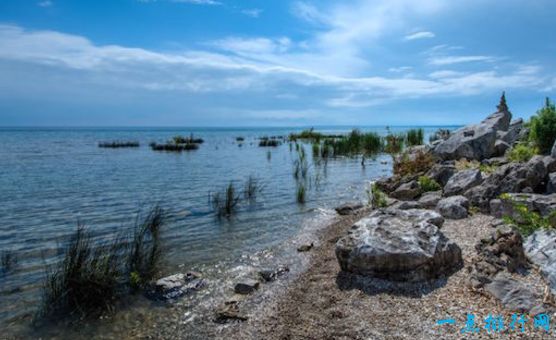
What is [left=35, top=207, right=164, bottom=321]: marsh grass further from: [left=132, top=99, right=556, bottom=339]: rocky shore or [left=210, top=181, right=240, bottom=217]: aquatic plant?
[left=210, top=181, right=240, bottom=217]: aquatic plant

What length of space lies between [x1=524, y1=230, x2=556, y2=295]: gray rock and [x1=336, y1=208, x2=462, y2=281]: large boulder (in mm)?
1024

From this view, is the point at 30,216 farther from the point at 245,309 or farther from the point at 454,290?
the point at 454,290

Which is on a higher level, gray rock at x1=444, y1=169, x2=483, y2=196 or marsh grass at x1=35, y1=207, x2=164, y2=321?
gray rock at x1=444, y1=169, x2=483, y2=196

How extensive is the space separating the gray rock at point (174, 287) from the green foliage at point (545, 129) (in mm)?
12079

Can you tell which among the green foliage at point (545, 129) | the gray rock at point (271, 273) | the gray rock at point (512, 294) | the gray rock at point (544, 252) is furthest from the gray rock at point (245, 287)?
the green foliage at point (545, 129)

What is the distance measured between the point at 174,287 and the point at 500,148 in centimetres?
1482

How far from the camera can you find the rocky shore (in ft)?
14.4

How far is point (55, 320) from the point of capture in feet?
17.5

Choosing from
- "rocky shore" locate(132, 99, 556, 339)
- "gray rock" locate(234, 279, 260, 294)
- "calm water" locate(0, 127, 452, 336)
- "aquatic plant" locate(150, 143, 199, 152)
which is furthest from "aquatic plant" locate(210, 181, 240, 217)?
"aquatic plant" locate(150, 143, 199, 152)

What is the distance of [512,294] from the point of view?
15.2 ft

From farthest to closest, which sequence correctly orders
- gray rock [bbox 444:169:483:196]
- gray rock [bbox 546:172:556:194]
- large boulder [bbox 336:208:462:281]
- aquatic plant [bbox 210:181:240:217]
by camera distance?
aquatic plant [bbox 210:181:240:217], gray rock [bbox 444:169:483:196], gray rock [bbox 546:172:556:194], large boulder [bbox 336:208:462:281]

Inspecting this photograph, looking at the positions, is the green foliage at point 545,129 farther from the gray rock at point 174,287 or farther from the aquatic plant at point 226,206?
the gray rock at point 174,287

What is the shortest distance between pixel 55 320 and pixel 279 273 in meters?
3.66

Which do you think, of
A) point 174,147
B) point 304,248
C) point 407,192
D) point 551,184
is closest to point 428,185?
point 407,192
